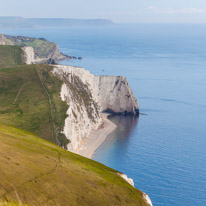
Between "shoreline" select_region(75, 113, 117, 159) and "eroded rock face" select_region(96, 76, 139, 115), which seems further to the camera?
"eroded rock face" select_region(96, 76, 139, 115)

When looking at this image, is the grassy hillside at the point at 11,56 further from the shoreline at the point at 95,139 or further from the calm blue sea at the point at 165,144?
the calm blue sea at the point at 165,144

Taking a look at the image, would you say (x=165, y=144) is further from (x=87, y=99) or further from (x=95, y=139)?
(x=87, y=99)

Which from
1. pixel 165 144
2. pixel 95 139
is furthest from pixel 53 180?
pixel 95 139

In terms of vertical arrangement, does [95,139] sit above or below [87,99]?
below

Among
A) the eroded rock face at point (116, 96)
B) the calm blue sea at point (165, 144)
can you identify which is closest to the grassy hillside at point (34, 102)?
the calm blue sea at point (165, 144)

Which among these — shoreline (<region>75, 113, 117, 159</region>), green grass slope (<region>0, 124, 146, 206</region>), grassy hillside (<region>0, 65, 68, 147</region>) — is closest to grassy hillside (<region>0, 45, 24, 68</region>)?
grassy hillside (<region>0, 65, 68, 147</region>)

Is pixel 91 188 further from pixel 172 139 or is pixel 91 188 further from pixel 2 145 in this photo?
pixel 172 139

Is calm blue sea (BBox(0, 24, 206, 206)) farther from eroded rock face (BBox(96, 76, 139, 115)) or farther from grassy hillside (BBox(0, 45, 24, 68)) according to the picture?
grassy hillside (BBox(0, 45, 24, 68))
